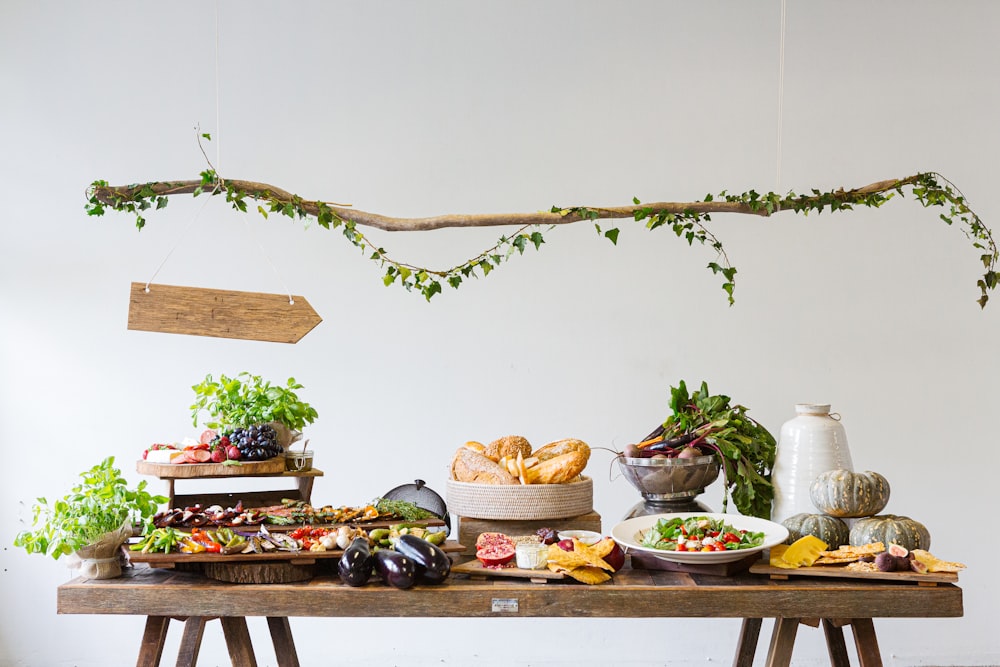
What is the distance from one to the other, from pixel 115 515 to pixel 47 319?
8.74 feet

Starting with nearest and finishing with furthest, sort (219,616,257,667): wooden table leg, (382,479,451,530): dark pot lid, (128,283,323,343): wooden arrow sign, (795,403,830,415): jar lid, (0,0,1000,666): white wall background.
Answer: (219,616,257,667): wooden table leg
(128,283,323,343): wooden arrow sign
(795,403,830,415): jar lid
(382,479,451,530): dark pot lid
(0,0,1000,666): white wall background

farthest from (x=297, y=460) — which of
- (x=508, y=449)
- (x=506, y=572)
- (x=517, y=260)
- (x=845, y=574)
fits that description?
(x=517, y=260)

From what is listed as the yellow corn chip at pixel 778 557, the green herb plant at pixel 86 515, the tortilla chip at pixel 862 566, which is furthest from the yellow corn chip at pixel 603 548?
the green herb plant at pixel 86 515

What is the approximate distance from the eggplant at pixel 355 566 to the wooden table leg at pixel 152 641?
548 millimetres

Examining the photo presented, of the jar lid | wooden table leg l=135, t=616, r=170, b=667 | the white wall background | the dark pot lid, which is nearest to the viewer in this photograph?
wooden table leg l=135, t=616, r=170, b=667

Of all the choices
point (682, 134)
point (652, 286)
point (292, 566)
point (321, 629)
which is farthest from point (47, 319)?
point (682, 134)

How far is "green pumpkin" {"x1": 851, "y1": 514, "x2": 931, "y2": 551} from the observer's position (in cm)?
268

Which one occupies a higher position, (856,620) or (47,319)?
(47,319)

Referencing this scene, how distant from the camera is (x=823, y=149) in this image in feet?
16.4

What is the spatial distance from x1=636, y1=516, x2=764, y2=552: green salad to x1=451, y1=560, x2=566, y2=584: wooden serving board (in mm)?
343

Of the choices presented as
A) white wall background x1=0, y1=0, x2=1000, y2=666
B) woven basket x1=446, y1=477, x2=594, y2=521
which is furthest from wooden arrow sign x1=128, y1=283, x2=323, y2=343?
white wall background x1=0, y1=0, x2=1000, y2=666

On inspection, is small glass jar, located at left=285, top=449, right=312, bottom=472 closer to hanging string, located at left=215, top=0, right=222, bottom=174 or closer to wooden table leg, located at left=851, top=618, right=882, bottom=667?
wooden table leg, located at left=851, top=618, right=882, bottom=667

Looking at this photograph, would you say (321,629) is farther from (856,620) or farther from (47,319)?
(856,620)

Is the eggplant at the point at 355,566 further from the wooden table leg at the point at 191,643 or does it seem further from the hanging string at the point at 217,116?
the hanging string at the point at 217,116
